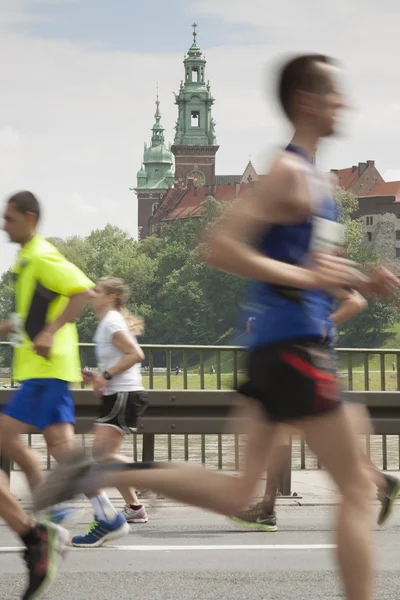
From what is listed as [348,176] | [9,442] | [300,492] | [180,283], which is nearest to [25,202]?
[9,442]

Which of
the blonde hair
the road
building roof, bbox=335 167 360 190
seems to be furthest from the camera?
building roof, bbox=335 167 360 190

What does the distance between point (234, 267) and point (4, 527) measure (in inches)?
187

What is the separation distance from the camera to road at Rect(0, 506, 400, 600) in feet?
20.2

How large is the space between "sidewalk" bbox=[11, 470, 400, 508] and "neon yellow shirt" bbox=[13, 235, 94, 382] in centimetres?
302

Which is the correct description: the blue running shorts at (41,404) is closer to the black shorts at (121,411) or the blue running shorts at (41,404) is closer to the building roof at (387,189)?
the black shorts at (121,411)

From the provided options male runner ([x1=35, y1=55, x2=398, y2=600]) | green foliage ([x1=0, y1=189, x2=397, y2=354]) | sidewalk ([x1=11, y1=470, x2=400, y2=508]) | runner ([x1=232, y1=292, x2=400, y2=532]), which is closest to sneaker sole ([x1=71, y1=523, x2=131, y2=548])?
runner ([x1=232, y1=292, x2=400, y2=532])

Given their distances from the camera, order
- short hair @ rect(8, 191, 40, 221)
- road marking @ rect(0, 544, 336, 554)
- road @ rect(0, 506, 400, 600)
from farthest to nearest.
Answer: road marking @ rect(0, 544, 336, 554), short hair @ rect(8, 191, 40, 221), road @ rect(0, 506, 400, 600)

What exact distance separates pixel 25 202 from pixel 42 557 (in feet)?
6.02

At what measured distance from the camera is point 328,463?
4125 millimetres

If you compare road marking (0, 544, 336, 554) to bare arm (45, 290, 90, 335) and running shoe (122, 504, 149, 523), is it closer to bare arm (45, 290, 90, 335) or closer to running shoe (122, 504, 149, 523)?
running shoe (122, 504, 149, 523)

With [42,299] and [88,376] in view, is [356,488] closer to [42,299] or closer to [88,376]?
[42,299]

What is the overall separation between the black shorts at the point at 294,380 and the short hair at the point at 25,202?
260 cm

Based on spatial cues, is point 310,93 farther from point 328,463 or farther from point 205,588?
point 205,588

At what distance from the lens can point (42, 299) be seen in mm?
6473
